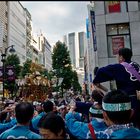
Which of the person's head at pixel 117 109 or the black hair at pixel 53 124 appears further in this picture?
the black hair at pixel 53 124

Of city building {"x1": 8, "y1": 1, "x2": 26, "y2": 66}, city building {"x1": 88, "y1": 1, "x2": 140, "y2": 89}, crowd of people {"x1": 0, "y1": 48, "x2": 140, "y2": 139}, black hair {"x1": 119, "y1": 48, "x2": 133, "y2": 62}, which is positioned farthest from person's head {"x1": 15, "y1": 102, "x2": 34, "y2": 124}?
city building {"x1": 8, "y1": 1, "x2": 26, "y2": 66}

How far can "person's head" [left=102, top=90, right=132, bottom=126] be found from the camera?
7.80 ft

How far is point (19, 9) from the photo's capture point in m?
86.6

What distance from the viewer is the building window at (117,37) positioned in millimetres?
19281

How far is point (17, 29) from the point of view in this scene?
81.9 meters

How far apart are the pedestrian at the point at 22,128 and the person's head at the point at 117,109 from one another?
848 millimetres

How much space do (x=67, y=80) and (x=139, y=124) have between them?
48.2 metres

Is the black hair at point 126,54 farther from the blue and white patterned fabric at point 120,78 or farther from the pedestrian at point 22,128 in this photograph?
the pedestrian at point 22,128

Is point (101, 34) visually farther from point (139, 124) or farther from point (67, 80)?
point (67, 80)

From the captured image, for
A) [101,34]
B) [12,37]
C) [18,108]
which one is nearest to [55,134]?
[18,108]

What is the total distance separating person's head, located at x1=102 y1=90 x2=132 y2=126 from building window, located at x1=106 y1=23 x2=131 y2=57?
56.0ft

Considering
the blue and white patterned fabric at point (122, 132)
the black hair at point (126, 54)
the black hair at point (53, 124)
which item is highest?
the black hair at point (126, 54)

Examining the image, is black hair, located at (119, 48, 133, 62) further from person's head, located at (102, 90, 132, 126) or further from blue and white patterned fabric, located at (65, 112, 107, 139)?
person's head, located at (102, 90, 132, 126)

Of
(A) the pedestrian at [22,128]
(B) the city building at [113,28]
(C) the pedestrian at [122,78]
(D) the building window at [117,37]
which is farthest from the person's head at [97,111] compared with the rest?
(D) the building window at [117,37]
